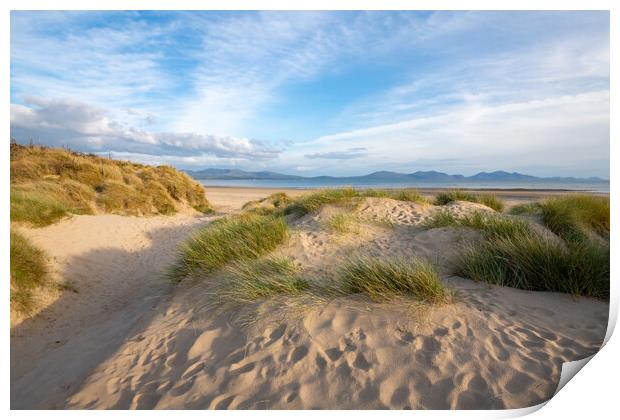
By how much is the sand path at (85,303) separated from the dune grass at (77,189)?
0.53 meters

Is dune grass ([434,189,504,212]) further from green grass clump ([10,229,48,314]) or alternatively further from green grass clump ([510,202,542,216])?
green grass clump ([10,229,48,314])

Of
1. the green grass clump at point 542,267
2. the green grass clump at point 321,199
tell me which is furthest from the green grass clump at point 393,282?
the green grass clump at point 321,199

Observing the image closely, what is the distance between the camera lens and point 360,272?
315 cm

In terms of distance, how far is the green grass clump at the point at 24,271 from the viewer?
4.33 meters

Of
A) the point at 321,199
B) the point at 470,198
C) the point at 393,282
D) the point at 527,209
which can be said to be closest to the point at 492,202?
the point at 470,198

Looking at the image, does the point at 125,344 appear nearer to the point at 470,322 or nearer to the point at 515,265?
the point at 470,322

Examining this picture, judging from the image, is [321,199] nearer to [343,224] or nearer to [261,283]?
[343,224]

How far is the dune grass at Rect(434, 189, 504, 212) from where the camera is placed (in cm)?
821

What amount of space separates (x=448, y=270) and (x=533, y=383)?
178 cm

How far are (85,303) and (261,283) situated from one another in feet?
11.0

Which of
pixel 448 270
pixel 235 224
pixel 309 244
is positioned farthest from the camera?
pixel 235 224
